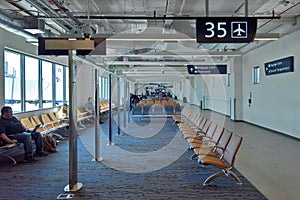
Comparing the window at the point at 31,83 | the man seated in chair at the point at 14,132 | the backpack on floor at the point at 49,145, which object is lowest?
the backpack on floor at the point at 49,145

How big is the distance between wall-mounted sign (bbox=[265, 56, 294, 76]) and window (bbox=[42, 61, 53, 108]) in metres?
7.16

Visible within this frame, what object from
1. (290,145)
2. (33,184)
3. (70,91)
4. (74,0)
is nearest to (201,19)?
(70,91)

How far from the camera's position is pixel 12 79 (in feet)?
24.3

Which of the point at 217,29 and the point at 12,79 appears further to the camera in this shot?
the point at 12,79

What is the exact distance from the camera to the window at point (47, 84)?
31.8 feet

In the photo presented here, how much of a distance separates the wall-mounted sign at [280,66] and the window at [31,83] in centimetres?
710

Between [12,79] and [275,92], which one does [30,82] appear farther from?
[275,92]

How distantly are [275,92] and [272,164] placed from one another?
4466 mm

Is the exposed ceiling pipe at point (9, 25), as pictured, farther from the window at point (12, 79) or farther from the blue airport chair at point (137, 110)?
the blue airport chair at point (137, 110)

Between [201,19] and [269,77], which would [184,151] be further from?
[269,77]

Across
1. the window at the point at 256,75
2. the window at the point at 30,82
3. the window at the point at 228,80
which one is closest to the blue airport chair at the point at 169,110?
the window at the point at 228,80

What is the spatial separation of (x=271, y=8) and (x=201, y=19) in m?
2.78

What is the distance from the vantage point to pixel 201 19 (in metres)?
4.79

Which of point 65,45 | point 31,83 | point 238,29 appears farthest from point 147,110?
point 65,45
